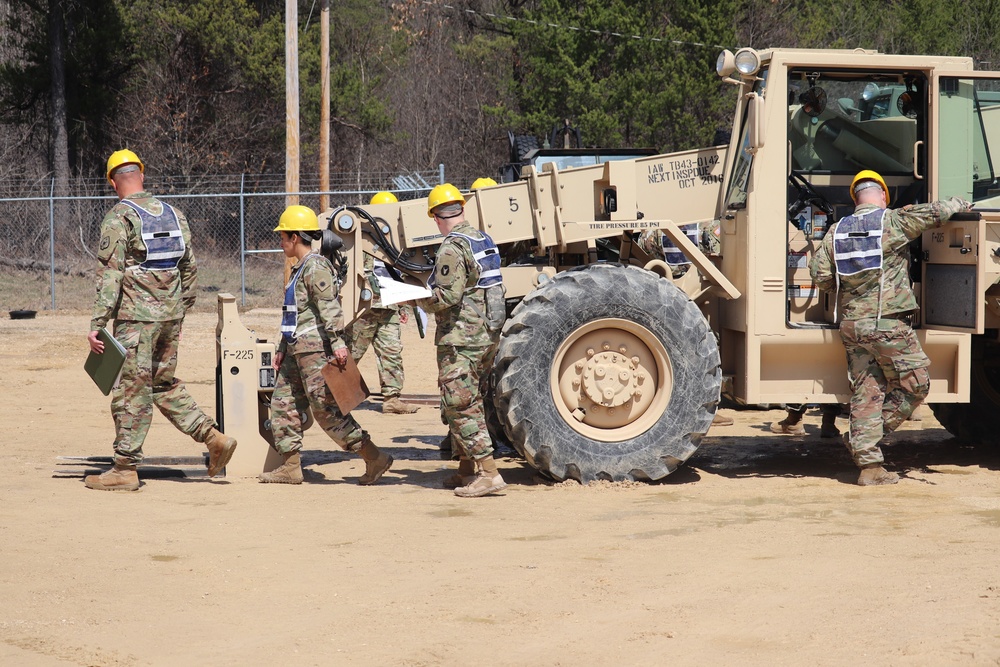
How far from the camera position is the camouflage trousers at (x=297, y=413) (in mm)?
7684

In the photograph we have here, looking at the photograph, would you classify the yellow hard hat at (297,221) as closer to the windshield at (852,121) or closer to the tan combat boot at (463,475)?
the tan combat boot at (463,475)

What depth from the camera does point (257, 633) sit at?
15.6ft

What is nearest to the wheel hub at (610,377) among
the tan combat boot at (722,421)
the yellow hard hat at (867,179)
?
the yellow hard hat at (867,179)

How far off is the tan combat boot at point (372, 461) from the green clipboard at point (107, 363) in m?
1.63

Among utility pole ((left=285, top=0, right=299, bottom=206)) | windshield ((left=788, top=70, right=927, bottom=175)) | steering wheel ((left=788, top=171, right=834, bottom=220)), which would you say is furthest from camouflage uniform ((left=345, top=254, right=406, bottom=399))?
utility pole ((left=285, top=0, right=299, bottom=206))

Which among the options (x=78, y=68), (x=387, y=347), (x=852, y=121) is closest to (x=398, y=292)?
(x=387, y=347)

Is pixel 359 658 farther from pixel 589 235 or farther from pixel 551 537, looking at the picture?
pixel 589 235

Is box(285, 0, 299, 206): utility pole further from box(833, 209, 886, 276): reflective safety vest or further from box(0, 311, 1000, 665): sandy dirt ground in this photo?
box(833, 209, 886, 276): reflective safety vest

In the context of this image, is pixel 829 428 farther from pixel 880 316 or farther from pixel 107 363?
pixel 107 363

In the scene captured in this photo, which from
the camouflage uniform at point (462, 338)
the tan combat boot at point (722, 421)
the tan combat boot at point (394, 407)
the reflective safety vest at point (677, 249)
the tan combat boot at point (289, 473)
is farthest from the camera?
the tan combat boot at point (394, 407)

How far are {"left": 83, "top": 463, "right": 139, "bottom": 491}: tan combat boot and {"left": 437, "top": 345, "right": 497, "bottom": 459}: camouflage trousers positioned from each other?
6.73 ft

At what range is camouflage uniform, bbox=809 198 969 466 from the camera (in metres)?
7.42

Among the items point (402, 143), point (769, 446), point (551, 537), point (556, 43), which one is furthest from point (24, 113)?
point (551, 537)

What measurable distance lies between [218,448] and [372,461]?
1011 millimetres
